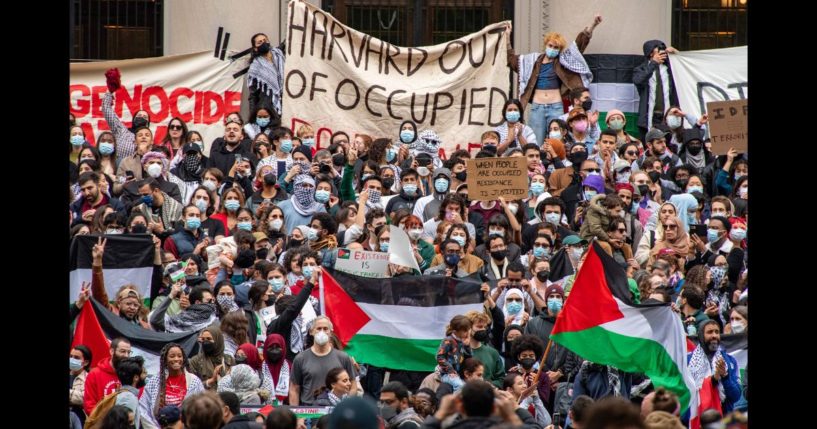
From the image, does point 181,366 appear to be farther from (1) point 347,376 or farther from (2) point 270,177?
(2) point 270,177

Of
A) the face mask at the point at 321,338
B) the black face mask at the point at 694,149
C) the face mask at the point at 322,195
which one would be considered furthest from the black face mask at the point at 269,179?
the black face mask at the point at 694,149

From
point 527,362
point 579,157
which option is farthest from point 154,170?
point 527,362

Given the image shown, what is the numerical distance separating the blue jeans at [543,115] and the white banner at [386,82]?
1.36ft

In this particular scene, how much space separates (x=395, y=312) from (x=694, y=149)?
21.1 ft

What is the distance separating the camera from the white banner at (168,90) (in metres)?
23.7

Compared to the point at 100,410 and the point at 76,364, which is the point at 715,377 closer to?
the point at 100,410

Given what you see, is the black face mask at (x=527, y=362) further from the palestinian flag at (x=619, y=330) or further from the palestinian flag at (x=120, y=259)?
the palestinian flag at (x=120, y=259)

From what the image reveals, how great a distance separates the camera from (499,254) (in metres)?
17.8

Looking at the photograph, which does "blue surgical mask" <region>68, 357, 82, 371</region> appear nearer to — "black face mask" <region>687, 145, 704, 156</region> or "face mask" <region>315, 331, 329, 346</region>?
"face mask" <region>315, 331, 329, 346</region>

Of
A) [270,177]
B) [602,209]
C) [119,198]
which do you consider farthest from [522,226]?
[119,198]

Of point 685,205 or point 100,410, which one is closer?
point 100,410

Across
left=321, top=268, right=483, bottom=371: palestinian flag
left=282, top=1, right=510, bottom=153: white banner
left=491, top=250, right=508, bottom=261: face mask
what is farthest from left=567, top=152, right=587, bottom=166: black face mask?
left=321, top=268, right=483, bottom=371: palestinian flag

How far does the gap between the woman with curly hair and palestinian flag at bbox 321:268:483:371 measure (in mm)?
1820
